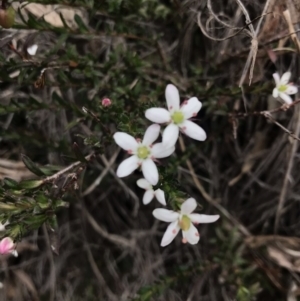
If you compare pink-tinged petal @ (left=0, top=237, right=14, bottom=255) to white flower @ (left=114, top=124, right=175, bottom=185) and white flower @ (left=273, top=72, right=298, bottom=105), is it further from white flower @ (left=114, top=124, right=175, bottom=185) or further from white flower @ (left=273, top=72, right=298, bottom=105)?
white flower @ (left=273, top=72, right=298, bottom=105)

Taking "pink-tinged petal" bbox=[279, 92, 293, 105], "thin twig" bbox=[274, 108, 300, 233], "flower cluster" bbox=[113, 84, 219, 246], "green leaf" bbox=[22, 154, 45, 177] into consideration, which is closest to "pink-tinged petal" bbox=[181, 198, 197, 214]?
"flower cluster" bbox=[113, 84, 219, 246]

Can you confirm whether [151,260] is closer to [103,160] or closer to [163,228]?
[163,228]

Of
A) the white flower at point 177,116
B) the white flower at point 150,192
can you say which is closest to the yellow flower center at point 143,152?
the white flower at point 177,116

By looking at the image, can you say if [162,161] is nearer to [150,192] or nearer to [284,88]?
[150,192]

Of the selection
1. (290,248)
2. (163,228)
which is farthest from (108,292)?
(290,248)

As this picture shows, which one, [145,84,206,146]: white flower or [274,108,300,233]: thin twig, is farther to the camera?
[274,108,300,233]: thin twig

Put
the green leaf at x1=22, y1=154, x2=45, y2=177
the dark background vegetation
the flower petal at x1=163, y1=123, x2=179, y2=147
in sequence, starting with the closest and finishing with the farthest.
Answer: the flower petal at x1=163, y1=123, x2=179, y2=147 → the green leaf at x1=22, y1=154, x2=45, y2=177 → the dark background vegetation
